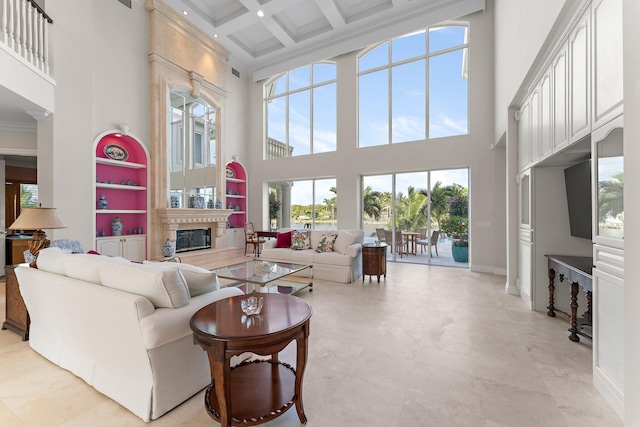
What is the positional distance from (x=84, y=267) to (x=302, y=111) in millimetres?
7692

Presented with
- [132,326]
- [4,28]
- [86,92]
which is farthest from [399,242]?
[4,28]

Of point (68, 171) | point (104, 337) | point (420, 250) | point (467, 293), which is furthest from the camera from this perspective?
point (420, 250)

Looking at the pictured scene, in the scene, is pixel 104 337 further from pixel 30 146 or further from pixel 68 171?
pixel 30 146

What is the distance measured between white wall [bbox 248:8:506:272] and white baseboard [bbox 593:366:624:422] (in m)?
4.14

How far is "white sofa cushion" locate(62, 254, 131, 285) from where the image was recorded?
6.68ft

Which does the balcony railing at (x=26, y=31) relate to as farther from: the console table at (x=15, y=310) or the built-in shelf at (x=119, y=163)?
the console table at (x=15, y=310)

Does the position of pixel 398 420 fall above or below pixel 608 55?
below

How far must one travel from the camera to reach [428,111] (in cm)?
678

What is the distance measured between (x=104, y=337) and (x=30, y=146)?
5.51m

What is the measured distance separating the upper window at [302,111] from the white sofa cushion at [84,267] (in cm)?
670

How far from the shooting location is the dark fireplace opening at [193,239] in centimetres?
717

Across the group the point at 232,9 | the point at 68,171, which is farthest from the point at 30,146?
the point at 232,9

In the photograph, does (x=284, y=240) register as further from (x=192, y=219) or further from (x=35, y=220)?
(x=35, y=220)

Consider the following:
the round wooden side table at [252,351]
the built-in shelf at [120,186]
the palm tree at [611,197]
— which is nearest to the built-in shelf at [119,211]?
the built-in shelf at [120,186]
